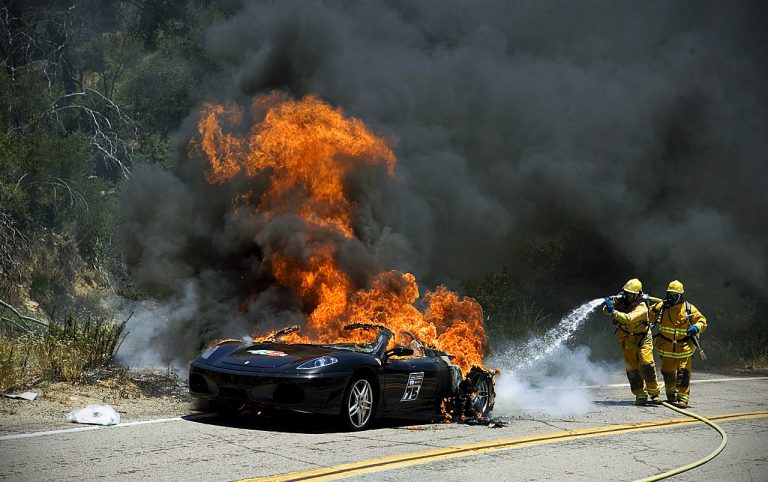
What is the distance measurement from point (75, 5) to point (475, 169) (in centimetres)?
1298

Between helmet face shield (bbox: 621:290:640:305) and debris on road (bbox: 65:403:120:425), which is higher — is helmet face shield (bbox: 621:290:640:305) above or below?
above

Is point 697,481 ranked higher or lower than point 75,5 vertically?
lower

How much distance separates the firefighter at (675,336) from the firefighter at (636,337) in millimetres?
232

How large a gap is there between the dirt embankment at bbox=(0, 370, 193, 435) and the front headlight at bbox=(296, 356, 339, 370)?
179cm

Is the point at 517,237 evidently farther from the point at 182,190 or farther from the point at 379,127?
the point at 182,190

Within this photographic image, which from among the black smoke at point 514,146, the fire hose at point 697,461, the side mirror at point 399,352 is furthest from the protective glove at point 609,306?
the side mirror at point 399,352

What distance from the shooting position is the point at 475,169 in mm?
20453

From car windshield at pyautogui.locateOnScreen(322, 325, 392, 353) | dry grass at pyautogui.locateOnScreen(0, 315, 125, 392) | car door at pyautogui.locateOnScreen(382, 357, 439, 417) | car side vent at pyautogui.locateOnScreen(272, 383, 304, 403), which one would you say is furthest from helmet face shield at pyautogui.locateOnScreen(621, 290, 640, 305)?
dry grass at pyautogui.locateOnScreen(0, 315, 125, 392)

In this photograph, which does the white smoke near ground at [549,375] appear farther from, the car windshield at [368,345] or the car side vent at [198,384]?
the car side vent at [198,384]

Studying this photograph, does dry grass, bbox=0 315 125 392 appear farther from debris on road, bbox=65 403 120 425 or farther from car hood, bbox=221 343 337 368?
car hood, bbox=221 343 337 368

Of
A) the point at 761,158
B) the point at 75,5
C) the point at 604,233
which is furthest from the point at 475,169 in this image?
the point at 75,5

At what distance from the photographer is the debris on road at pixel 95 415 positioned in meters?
8.74

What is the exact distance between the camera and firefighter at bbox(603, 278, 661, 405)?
13.0 metres

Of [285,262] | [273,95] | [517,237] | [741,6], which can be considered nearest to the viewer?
[285,262]
